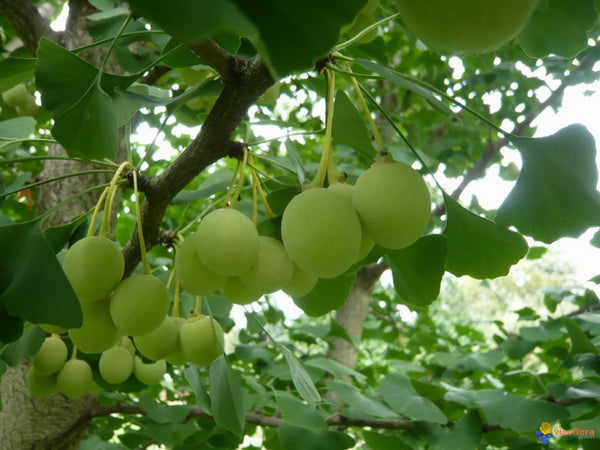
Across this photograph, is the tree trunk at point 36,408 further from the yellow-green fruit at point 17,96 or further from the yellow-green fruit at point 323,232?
the yellow-green fruit at point 323,232

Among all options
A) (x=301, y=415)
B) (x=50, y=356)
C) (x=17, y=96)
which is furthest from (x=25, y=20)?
(x=301, y=415)

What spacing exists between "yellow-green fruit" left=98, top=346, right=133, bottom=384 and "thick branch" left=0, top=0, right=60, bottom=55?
0.87m

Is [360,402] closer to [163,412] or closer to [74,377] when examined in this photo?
[163,412]

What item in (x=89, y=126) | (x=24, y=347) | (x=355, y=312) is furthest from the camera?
(x=355, y=312)

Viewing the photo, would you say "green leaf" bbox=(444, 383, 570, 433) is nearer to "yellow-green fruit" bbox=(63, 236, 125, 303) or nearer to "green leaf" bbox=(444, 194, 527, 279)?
"green leaf" bbox=(444, 194, 527, 279)

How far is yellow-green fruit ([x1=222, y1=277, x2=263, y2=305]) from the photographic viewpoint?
769 millimetres

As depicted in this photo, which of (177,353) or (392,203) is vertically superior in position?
(392,203)

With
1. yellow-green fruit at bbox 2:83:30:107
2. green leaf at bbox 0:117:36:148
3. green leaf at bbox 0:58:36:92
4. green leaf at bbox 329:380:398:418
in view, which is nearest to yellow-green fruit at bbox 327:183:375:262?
green leaf at bbox 0:58:36:92

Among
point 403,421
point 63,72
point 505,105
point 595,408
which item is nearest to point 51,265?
point 63,72

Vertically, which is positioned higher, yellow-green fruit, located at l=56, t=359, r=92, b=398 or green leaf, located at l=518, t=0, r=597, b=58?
green leaf, located at l=518, t=0, r=597, b=58

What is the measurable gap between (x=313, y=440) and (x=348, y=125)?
0.81 meters

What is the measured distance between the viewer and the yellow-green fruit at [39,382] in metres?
1.17

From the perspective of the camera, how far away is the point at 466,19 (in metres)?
0.31

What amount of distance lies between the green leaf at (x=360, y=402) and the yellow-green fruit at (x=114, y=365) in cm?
66
